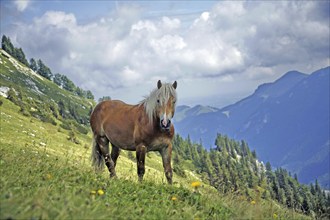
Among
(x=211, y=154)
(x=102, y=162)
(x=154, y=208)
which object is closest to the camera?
(x=154, y=208)

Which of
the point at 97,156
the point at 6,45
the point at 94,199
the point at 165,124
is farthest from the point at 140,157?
the point at 6,45

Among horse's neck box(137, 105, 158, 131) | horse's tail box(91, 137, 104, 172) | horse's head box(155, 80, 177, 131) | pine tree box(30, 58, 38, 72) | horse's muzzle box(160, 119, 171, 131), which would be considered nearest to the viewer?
horse's muzzle box(160, 119, 171, 131)

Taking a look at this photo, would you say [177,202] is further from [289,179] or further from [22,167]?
[289,179]

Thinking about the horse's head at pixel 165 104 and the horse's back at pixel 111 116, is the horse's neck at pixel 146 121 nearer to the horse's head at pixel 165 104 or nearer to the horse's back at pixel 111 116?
the horse's head at pixel 165 104

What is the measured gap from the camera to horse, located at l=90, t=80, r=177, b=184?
11.3 m

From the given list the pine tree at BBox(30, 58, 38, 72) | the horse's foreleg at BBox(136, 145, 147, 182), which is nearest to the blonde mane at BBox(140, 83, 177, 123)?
the horse's foreleg at BBox(136, 145, 147, 182)

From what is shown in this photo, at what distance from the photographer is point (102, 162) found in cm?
1463

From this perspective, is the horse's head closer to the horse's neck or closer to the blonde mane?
the blonde mane

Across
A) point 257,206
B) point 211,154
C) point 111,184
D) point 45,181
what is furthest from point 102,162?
point 211,154

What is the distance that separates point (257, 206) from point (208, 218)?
3.90ft

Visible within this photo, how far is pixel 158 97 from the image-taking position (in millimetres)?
11477

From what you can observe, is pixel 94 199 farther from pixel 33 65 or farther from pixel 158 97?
pixel 33 65

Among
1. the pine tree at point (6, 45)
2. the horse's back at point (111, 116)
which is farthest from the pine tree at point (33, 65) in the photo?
the horse's back at point (111, 116)

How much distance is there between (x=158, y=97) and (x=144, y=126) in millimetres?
1043
